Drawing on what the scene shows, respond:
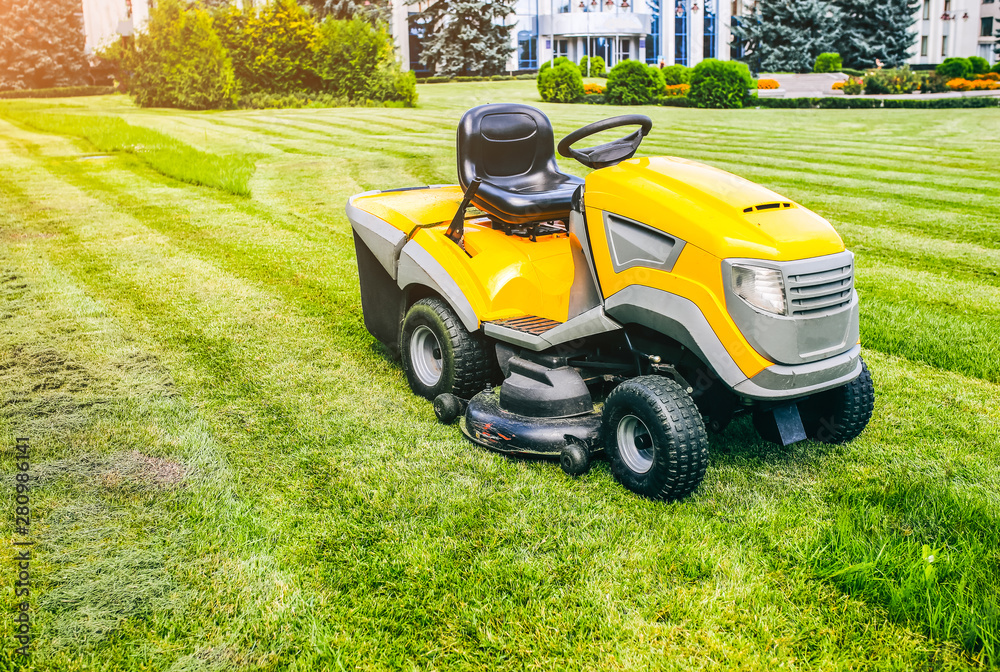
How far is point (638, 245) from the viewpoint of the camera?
11.0 feet

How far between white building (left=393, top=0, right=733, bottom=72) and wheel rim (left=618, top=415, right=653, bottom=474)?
38934 mm

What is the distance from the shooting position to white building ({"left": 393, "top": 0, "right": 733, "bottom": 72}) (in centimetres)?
4144

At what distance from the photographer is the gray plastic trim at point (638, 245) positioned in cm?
324

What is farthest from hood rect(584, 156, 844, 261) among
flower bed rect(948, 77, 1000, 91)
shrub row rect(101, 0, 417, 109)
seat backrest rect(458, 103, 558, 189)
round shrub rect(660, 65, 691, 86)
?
flower bed rect(948, 77, 1000, 91)

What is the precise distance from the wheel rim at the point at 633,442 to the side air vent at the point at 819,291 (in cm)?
79

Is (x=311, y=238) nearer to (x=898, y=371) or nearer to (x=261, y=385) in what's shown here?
(x=261, y=385)

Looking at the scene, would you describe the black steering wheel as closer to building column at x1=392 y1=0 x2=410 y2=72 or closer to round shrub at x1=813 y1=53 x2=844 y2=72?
building column at x1=392 y1=0 x2=410 y2=72

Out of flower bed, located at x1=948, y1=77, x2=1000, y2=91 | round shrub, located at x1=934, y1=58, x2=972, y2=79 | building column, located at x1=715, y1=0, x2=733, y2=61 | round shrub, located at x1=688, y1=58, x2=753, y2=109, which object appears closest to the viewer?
round shrub, located at x1=688, y1=58, x2=753, y2=109

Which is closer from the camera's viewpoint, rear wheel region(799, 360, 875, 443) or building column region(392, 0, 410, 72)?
rear wheel region(799, 360, 875, 443)

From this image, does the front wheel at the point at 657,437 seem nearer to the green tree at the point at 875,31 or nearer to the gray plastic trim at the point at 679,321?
the gray plastic trim at the point at 679,321

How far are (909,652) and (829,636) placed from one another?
0.22 m

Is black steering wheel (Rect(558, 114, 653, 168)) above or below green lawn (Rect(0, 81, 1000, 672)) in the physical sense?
above

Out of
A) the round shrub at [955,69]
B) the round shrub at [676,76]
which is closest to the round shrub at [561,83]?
the round shrub at [676,76]

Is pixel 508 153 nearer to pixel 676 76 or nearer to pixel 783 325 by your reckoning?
pixel 783 325
